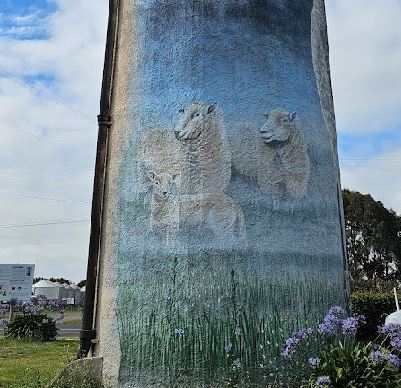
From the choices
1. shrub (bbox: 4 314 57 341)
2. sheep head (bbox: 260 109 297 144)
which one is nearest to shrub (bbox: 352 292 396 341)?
shrub (bbox: 4 314 57 341)

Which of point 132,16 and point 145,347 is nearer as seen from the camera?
point 145,347

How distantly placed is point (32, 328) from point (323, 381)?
15.3 meters

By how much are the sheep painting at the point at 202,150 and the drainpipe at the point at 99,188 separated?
1397 mm

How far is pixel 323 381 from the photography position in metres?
6.22

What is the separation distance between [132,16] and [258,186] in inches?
138

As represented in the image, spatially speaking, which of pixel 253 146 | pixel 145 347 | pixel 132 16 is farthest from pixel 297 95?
pixel 145 347

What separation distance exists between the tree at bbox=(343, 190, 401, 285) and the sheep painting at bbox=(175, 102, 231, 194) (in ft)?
154

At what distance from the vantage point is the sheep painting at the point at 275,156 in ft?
27.1

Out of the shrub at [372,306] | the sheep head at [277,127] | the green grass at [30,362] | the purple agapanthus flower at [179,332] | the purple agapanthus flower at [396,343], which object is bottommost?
the green grass at [30,362]

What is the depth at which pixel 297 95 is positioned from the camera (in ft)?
29.1

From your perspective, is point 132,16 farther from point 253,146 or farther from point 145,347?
point 145,347

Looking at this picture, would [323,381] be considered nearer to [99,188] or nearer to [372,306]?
[99,188]

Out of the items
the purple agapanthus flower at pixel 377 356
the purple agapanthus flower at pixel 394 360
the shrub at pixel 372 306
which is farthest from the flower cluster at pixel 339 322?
the shrub at pixel 372 306

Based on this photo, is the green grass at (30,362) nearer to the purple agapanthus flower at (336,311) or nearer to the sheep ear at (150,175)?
the sheep ear at (150,175)
